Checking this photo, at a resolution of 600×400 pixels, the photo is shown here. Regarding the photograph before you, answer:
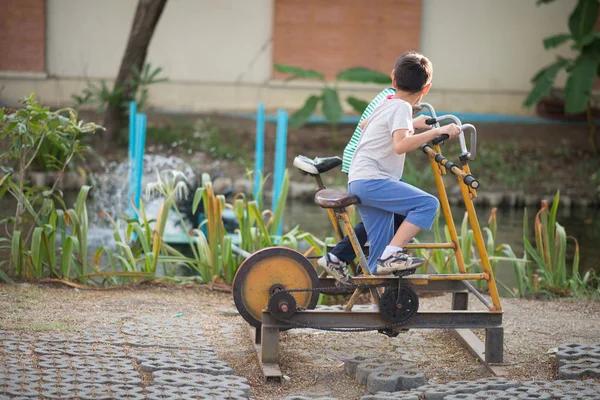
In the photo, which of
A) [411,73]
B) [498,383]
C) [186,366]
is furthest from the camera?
[411,73]

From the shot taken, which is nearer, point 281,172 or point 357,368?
point 357,368

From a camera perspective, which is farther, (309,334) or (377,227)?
(309,334)

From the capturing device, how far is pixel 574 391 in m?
3.78

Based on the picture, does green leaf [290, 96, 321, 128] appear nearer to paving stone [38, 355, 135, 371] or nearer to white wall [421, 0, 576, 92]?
white wall [421, 0, 576, 92]

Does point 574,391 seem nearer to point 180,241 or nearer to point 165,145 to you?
point 180,241

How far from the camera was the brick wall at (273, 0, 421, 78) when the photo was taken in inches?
589

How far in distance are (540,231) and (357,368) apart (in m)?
2.59

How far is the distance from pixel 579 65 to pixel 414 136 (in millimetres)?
9770

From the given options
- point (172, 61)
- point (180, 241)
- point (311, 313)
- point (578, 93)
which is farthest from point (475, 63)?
point (311, 313)

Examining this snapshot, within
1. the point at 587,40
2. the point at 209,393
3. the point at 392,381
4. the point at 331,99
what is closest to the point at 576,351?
the point at 392,381

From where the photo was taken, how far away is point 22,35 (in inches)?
573

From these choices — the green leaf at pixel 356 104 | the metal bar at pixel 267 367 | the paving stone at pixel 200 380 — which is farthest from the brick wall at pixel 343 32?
the paving stone at pixel 200 380

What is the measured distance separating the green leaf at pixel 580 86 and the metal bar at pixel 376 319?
9.20m

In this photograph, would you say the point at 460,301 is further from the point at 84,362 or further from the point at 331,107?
the point at 331,107
